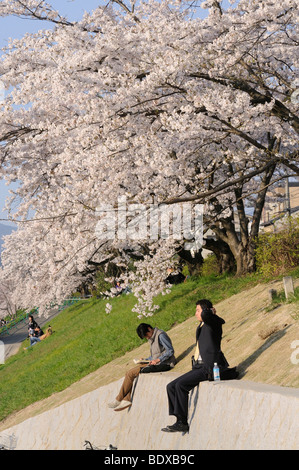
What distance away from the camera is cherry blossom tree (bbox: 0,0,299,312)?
36.7 feet

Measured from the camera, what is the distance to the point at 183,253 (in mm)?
22781

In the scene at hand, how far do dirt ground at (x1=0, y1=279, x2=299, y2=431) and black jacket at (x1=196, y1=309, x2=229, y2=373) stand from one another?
0.51 meters

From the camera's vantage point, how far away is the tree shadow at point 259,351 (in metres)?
9.35

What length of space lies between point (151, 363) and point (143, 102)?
4.46 m

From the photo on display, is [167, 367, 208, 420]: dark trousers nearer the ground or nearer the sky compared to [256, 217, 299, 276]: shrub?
nearer the ground

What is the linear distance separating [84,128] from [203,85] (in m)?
2.58

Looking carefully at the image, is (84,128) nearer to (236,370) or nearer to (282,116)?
(282,116)

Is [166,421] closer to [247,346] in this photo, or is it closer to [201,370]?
[201,370]

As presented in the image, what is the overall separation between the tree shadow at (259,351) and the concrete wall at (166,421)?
93 cm

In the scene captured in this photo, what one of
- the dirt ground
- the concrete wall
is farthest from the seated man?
the dirt ground

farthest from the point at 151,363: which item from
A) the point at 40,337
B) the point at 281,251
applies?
the point at 40,337

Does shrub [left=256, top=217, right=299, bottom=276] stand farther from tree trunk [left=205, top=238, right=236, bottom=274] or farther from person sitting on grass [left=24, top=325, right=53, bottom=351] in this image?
person sitting on grass [left=24, top=325, right=53, bottom=351]

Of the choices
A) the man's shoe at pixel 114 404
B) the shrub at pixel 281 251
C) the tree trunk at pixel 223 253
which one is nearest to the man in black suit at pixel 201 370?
the man's shoe at pixel 114 404

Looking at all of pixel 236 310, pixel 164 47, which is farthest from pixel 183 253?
pixel 164 47
